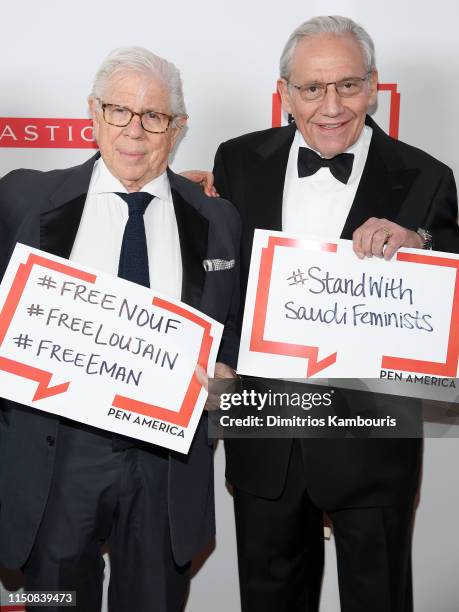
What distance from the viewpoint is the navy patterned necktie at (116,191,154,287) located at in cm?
195

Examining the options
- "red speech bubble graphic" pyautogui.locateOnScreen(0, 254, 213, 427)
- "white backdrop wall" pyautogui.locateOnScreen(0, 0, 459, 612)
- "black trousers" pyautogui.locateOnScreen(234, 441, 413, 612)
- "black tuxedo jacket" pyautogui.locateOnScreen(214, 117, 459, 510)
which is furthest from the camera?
"white backdrop wall" pyautogui.locateOnScreen(0, 0, 459, 612)

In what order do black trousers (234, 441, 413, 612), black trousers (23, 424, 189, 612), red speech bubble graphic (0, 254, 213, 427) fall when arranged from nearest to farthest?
red speech bubble graphic (0, 254, 213, 427) < black trousers (23, 424, 189, 612) < black trousers (234, 441, 413, 612)

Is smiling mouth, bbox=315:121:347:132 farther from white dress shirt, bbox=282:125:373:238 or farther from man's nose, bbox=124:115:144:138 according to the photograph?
man's nose, bbox=124:115:144:138

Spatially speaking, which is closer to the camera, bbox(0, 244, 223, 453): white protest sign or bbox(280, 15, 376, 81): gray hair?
bbox(0, 244, 223, 453): white protest sign

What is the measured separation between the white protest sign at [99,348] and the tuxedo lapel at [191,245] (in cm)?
10

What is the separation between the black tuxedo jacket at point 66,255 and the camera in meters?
1.95

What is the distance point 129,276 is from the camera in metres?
1.95

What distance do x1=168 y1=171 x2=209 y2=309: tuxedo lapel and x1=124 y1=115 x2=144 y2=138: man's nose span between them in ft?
0.74

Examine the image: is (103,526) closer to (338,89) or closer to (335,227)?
(335,227)

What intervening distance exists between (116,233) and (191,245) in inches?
8.4

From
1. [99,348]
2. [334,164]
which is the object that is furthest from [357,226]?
[99,348]

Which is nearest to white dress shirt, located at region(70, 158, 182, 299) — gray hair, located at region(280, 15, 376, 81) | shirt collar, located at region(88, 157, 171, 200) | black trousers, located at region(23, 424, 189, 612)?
shirt collar, located at region(88, 157, 171, 200)

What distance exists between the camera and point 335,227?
2098mm

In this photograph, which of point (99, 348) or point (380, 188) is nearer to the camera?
point (99, 348)
